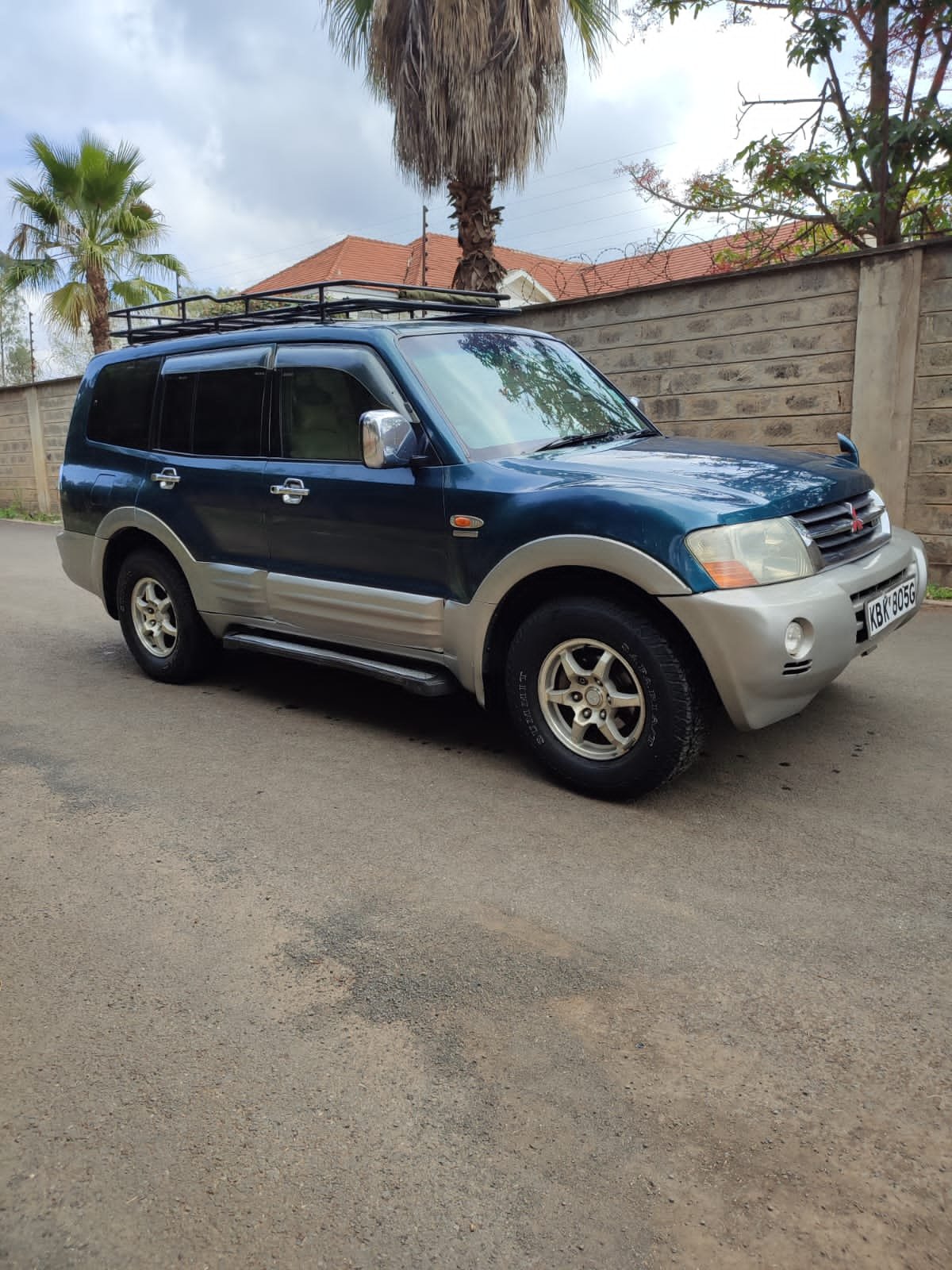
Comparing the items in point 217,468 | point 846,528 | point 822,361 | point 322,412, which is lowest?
point 846,528

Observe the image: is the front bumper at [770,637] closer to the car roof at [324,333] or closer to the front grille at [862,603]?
the front grille at [862,603]

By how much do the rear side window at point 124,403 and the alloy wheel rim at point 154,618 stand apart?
2.66 ft

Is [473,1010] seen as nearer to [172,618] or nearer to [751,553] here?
[751,553]

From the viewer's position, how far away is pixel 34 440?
17.5 m

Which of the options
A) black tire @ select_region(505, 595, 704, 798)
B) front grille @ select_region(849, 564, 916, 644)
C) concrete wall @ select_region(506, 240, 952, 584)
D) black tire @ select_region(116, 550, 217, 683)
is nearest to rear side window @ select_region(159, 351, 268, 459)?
black tire @ select_region(116, 550, 217, 683)

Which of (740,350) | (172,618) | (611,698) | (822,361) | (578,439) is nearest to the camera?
(611,698)

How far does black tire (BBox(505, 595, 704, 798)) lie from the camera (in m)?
3.56

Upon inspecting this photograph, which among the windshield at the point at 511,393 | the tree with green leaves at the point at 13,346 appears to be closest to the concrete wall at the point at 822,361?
the windshield at the point at 511,393

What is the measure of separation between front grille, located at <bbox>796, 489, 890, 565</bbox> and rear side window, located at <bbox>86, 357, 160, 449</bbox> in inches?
145

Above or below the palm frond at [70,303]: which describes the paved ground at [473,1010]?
below

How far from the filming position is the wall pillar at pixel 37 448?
17.4 metres

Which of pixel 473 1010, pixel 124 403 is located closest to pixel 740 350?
pixel 124 403

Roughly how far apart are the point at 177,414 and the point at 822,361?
489 cm

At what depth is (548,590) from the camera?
12.9 ft
